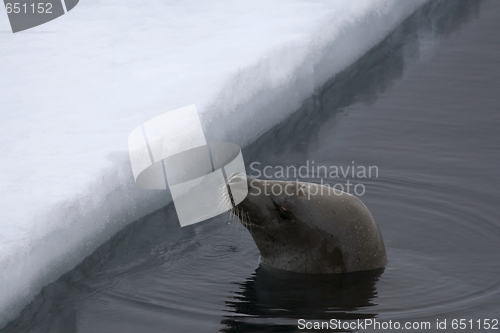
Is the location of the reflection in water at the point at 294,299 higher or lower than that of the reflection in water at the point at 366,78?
higher

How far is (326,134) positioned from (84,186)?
9.60ft

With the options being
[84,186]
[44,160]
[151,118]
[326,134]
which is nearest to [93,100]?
[151,118]

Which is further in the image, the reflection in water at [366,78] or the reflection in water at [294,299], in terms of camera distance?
the reflection in water at [366,78]

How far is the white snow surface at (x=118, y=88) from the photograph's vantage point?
4266mm

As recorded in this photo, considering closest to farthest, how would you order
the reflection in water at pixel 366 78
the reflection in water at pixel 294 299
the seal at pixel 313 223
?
1. the reflection in water at pixel 294 299
2. the seal at pixel 313 223
3. the reflection in water at pixel 366 78

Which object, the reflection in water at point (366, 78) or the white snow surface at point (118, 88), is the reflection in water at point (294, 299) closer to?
the white snow surface at point (118, 88)

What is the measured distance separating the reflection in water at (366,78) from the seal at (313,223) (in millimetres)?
2035

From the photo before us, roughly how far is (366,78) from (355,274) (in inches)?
177

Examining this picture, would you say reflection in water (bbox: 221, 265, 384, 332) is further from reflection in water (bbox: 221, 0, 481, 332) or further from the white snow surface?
the white snow surface

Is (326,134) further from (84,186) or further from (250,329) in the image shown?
(250,329)

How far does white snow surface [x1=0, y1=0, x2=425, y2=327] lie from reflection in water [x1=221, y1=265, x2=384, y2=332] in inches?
45.5

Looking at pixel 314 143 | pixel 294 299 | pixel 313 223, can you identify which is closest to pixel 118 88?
pixel 314 143

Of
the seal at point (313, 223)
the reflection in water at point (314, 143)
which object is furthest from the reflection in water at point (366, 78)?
the seal at point (313, 223)

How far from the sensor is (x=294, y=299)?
13.0 ft
